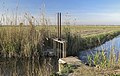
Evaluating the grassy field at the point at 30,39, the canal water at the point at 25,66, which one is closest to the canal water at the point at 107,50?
the grassy field at the point at 30,39

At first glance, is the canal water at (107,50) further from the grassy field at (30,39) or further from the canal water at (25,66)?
the canal water at (25,66)

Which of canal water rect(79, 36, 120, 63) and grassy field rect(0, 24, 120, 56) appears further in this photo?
grassy field rect(0, 24, 120, 56)

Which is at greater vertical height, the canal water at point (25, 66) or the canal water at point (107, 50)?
the canal water at point (107, 50)

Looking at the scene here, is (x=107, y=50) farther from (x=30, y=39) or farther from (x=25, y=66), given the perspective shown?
(x=30, y=39)

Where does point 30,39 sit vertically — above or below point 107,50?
above

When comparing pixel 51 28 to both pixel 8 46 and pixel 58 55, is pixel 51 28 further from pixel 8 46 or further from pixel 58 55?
pixel 8 46

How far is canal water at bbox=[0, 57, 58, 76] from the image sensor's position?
842 centimetres

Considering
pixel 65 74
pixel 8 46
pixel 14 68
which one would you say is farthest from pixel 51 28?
pixel 65 74

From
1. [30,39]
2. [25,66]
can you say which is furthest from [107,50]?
[30,39]

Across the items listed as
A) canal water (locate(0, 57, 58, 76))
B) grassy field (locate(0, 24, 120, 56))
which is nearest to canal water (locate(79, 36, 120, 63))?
grassy field (locate(0, 24, 120, 56))

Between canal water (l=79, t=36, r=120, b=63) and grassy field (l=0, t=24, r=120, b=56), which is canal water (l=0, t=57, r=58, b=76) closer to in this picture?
grassy field (l=0, t=24, r=120, b=56)

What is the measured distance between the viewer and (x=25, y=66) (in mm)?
9820

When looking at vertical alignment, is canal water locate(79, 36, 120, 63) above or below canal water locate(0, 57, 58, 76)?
above

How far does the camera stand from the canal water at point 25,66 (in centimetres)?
842
